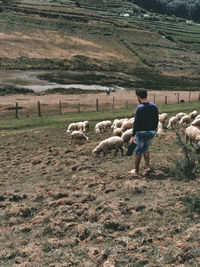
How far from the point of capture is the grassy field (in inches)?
200

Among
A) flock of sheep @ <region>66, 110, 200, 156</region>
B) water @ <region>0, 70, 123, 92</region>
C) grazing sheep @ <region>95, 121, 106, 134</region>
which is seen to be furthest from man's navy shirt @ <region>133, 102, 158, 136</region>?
water @ <region>0, 70, 123, 92</region>

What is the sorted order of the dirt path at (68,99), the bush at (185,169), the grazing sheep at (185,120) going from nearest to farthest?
the bush at (185,169) < the grazing sheep at (185,120) < the dirt path at (68,99)

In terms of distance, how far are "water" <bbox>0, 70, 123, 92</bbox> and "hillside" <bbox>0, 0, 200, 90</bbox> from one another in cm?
475

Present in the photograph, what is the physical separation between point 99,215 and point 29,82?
59.4 m

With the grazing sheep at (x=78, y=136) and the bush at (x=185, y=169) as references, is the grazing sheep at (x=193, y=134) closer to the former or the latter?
the bush at (x=185, y=169)

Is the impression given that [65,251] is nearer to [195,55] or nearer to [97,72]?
[97,72]

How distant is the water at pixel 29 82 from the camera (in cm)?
5812

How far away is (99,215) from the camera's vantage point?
661 centimetres

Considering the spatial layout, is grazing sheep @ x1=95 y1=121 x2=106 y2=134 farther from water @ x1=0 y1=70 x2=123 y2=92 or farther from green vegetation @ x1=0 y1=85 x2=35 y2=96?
water @ x1=0 y1=70 x2=123 y2=92

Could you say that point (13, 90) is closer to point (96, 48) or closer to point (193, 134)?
point (193, 134)

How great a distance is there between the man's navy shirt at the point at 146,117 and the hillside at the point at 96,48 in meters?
57.3

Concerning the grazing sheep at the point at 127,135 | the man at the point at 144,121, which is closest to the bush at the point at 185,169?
the man at the point at 144,121

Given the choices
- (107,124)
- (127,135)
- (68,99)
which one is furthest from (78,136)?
(68,99)

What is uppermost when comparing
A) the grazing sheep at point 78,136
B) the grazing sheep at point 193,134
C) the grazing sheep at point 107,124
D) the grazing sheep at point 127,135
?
the grazing sheep at point 193,134
